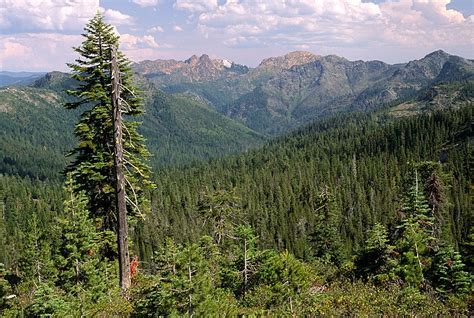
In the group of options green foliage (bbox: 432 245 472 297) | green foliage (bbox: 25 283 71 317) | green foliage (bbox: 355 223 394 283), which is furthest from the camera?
green foliage (bbox: 355 223 394 283)

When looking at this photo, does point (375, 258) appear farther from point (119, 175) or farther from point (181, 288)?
point (119, 175)

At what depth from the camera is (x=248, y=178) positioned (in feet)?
477

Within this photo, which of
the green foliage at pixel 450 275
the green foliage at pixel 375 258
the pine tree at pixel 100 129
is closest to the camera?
the green foliage at pixel 450 275

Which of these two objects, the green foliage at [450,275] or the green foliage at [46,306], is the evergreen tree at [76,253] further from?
the green foliage at [450,275]

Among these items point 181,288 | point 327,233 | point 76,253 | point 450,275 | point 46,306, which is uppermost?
point 181,288

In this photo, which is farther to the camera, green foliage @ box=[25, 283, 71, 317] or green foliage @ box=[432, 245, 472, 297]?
green foliage @ box=[432, 245, 472, 297]

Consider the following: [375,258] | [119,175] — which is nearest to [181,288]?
[119,175]

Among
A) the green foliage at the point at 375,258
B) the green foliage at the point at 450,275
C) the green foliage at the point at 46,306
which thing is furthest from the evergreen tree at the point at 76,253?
the green foliage at the point at 450,275

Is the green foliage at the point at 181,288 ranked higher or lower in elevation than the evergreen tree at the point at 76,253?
higher

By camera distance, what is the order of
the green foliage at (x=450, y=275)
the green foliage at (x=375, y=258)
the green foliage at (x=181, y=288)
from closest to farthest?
1. the green foliage at (x=181, y=288)
2. the green foliage at (x=450, y=275)
3. the green foliage at (x=375, y=258)

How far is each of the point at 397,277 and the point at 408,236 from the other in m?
1.90

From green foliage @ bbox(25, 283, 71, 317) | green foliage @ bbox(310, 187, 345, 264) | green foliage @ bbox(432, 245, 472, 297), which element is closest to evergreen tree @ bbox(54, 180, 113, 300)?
green foliage @ bbox(25, 283, 71, 317)

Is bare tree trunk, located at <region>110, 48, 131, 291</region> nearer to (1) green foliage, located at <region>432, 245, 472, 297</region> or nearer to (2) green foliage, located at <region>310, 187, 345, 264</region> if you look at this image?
(1) green foliage, located at <region>432, 245, 472, 297</region>

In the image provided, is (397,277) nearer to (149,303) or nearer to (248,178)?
(149,303)
